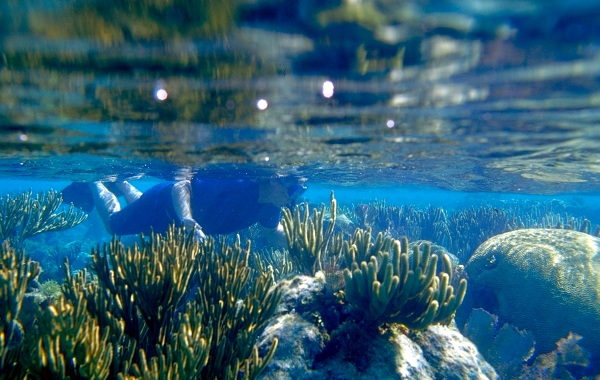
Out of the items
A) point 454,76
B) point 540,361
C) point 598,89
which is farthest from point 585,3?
point 540,361

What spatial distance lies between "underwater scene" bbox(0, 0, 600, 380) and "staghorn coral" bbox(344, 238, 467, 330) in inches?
1.2

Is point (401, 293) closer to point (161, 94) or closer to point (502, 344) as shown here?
point (161, 94)

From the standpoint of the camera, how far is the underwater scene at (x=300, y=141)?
3.83m

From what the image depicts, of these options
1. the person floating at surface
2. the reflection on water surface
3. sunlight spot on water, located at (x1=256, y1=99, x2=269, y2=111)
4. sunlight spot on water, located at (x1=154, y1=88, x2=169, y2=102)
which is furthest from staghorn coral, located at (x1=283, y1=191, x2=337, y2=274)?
the person floating at surface

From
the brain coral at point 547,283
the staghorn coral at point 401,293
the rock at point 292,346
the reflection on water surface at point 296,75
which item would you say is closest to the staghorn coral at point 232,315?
the rock at point 292,346

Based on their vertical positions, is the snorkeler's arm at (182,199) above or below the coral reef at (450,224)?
above

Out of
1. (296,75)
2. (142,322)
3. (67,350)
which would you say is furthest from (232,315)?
(296,75)

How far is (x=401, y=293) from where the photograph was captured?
475 cm

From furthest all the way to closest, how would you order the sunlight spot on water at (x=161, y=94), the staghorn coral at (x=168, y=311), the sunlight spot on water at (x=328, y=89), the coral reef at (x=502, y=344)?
the coral reef at (x=502, y=344)
the sunlight spot on water at (x=161, y=94)
the sunlight spot on water at (x=328, y=89)
the staghorn coral at (x=168, y=311)

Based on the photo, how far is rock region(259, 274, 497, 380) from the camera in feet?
14.6

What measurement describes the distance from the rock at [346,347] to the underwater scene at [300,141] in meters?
0.03

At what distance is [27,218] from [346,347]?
11521 millimetres

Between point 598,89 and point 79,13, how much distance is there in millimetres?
7739

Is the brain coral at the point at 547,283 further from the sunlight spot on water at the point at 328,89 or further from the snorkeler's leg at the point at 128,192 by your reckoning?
the snorkeler's leg at the point at 128,192
